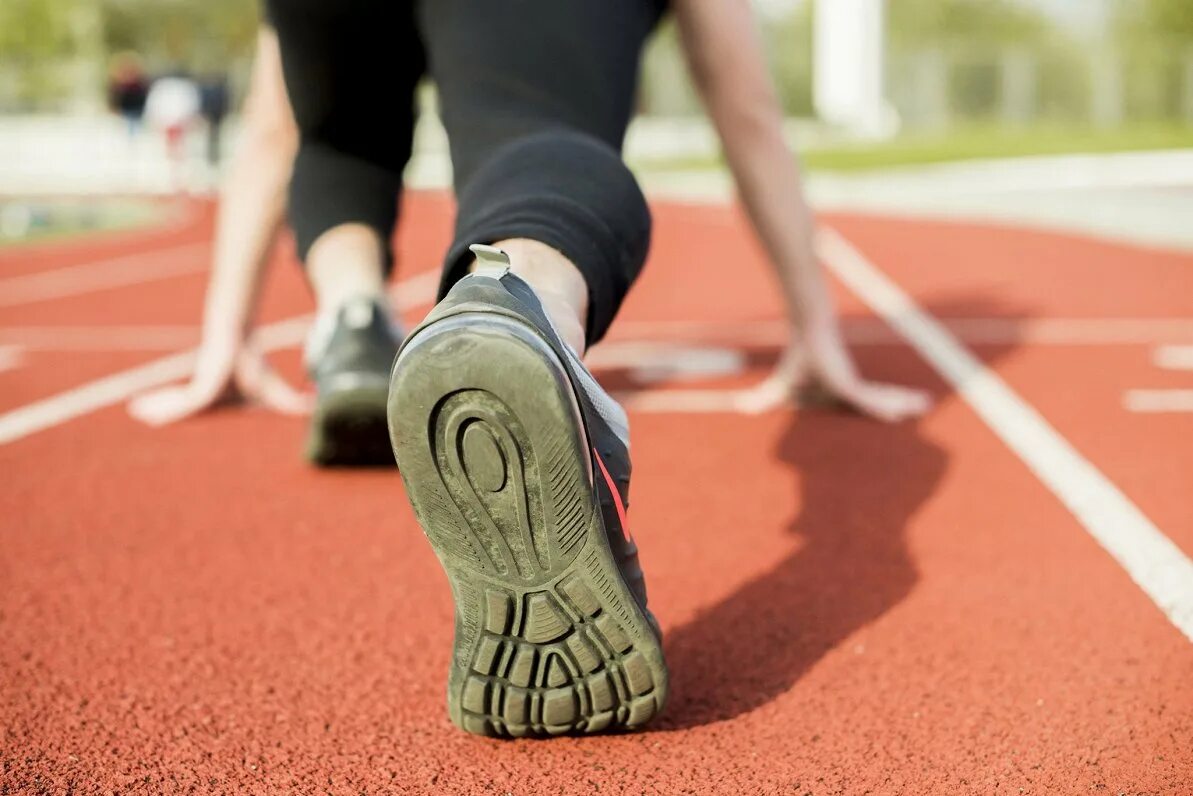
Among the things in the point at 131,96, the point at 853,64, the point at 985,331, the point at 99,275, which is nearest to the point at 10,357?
the point at 99,275

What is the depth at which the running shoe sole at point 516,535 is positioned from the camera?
4.28 feet

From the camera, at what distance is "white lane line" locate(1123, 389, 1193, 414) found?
3309 millimetres

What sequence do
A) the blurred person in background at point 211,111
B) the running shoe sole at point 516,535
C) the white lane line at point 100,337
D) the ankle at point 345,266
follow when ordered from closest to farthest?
the running shoe sole at point 516,535
the ankle at point 345,266
the white lane line at point 100,337
the blurred person in background at point 211,111

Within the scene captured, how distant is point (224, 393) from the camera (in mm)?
3547

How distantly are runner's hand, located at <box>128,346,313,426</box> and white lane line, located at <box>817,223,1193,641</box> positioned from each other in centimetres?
191

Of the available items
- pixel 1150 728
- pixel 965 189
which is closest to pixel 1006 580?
pixel 1150 728

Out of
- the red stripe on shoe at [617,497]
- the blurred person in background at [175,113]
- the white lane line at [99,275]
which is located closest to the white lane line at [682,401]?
the red stripe on shoe at [617,497]

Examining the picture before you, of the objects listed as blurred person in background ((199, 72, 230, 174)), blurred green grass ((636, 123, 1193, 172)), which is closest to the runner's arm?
blurred green grass ((636, 123, 1193, 172))

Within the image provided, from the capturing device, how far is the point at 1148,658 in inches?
66.1

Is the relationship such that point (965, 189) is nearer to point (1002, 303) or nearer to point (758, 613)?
point (1002, 303)

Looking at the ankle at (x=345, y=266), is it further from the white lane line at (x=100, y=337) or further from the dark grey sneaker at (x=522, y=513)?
the white lane line at (x=100, y=337)

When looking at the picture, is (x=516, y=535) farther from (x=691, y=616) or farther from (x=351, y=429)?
(x=351, y=429)

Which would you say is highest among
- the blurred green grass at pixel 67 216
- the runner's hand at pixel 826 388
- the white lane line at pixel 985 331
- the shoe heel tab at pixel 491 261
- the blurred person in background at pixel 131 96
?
the shoe heel tab at pixel 491 261

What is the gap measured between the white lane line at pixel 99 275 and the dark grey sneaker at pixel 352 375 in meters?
4.26
